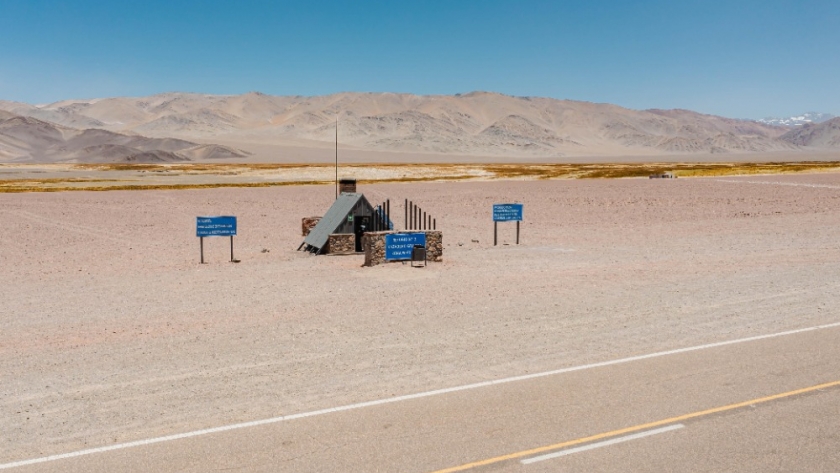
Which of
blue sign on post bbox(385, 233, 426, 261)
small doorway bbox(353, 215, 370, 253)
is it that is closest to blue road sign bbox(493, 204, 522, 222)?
small doorway bbox(353, 215, 370, 253)

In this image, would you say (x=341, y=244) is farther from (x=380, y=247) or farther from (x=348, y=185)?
(x=348, y=185)

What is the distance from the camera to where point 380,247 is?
21125 millimetres

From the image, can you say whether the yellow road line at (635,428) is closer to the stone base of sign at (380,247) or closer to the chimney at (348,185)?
the stone base of sign at (380,247)

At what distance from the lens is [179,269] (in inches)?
835

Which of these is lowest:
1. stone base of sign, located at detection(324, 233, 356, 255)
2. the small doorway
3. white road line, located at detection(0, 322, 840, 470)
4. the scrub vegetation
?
white road line, located at detection(0, 322, 840, 470)

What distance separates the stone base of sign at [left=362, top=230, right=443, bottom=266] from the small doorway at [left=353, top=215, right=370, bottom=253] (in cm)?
335

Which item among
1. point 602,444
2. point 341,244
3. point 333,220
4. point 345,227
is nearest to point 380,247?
point 341,244

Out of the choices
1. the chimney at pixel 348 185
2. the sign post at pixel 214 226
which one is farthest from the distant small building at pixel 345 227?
the sign post at pixel 214 226

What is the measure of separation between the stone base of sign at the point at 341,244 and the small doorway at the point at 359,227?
20 cm

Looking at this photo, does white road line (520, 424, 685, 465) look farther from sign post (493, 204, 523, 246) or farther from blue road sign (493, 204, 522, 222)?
blue road sign (493, 204, 522, 222)

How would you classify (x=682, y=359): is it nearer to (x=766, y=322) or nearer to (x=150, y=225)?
(x=766, y=322)

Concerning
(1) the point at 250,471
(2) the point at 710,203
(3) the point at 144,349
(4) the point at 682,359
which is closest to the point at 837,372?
(4) the point at 682,359

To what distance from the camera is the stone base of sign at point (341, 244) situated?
23875 millimetres

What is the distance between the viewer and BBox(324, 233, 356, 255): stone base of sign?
23.9 meters
